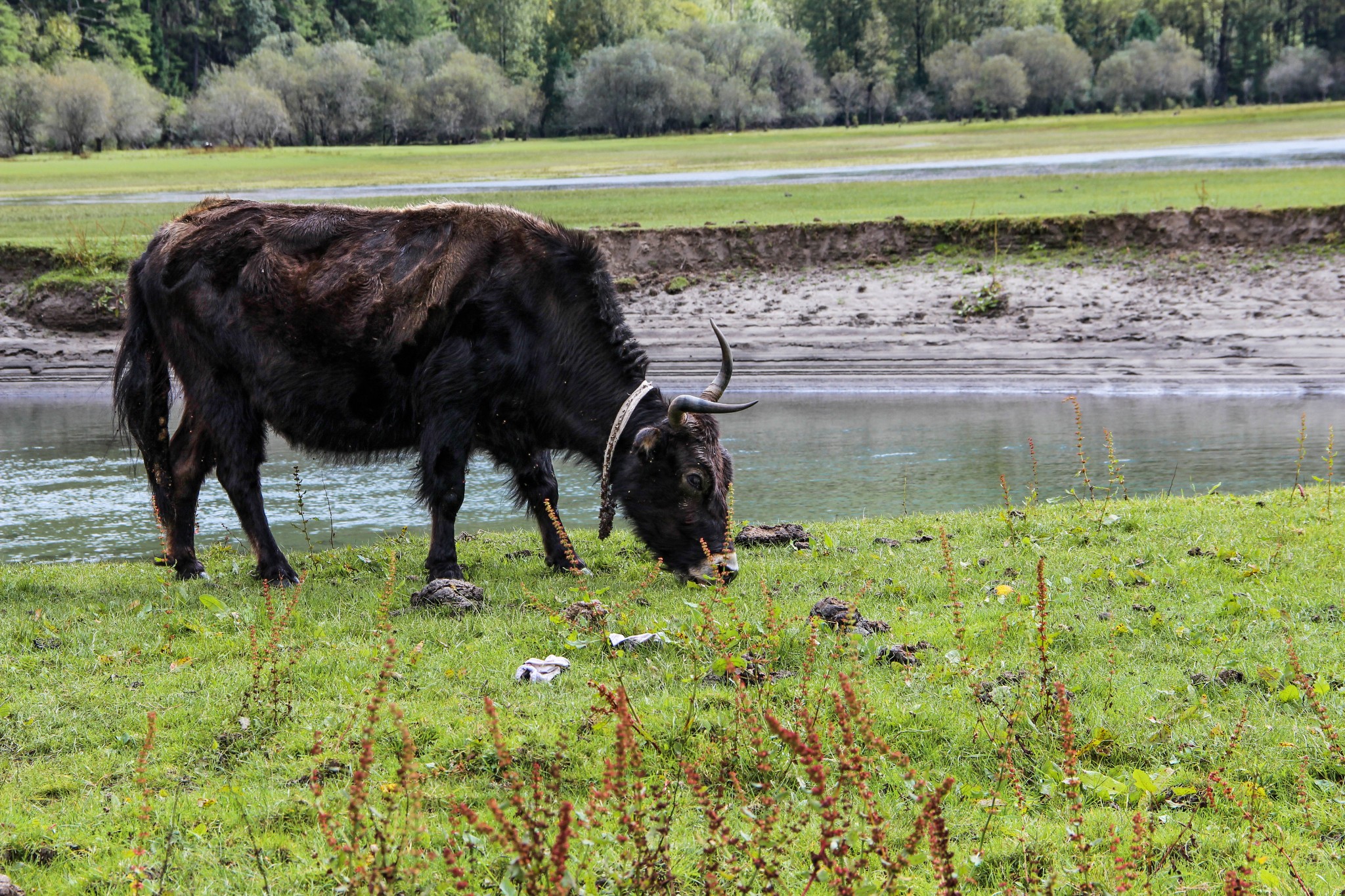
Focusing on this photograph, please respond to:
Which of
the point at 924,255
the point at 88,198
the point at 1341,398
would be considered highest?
the point at 88,198

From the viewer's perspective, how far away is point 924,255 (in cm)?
2205

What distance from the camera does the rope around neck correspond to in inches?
312

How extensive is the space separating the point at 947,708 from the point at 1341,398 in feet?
45.0

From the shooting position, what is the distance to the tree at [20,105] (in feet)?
242

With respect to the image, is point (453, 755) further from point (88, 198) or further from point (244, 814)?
point (88, 198)

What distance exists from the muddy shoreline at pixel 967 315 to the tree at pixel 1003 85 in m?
67.7

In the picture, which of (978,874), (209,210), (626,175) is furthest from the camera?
(626,175)

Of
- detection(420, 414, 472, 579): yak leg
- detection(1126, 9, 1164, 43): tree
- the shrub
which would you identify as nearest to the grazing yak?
detection(420, 414, 472, 579): yak leg

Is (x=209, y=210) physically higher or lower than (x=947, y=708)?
higher

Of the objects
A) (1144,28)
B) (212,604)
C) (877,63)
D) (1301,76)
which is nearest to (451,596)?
(212,604)

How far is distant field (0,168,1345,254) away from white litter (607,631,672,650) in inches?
733

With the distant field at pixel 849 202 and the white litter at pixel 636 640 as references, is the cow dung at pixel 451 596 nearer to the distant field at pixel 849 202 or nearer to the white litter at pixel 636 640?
the white litter at pixel 636 640

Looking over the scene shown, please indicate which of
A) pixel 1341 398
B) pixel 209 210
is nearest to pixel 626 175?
pixel 1341 398

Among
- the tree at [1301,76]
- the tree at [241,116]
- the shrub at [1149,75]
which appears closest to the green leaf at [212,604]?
the tree at [241,116]
